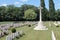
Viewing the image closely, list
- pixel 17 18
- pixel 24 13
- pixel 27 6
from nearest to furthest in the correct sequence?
1. pixel 17 18
2. pixel 24 13
3. pixel 27 6

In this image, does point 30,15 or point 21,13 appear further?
point 30,15

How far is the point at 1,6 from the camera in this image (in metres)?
92.3

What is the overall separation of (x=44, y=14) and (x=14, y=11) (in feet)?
53.2

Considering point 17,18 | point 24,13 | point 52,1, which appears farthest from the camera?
point 24,13

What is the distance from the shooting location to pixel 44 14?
80.6 metres

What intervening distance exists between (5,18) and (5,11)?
4542mm

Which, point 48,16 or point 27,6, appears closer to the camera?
point 48,16

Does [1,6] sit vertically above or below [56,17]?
above

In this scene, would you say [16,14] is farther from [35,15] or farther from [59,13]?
[59,13]

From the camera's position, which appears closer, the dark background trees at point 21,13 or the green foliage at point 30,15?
the dark background trees at point 21,13

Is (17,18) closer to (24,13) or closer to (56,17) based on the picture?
(24,13)

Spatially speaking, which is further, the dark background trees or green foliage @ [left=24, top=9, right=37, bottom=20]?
green foliage @ [left=24, top=9, right=37, bottom=20]

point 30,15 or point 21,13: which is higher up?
point 21,13

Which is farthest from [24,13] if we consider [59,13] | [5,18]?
[59,13]
